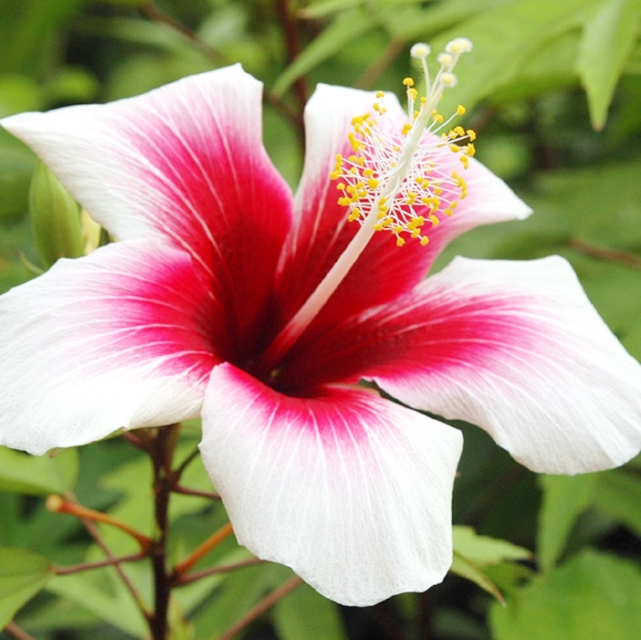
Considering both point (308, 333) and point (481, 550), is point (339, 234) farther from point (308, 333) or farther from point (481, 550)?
point (481, 550)

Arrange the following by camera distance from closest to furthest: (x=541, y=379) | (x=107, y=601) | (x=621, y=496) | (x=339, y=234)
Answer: (x=541, y=379), (x=339, y=234), (x=107, y=601), (x=621, y=496)

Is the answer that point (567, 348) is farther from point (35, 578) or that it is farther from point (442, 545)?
point (35, 578)

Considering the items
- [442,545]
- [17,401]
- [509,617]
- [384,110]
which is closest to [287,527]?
[442,545]

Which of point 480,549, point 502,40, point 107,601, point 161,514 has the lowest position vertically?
point 107,601

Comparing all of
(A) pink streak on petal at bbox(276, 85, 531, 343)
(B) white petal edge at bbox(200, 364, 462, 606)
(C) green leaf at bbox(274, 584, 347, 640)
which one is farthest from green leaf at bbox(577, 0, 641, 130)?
(C) green leaf at bbox(274, 584, 347, 640)

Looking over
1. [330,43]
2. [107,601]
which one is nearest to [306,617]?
[107,601]
